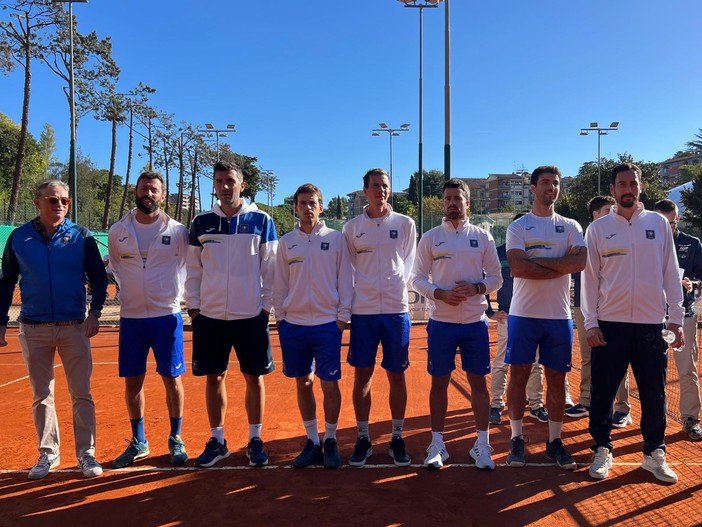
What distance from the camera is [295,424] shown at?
519 cm

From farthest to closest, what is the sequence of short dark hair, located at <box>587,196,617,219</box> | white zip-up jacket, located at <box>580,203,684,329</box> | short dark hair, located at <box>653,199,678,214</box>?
short dark hair, located at <box>587,196,617,219</box>
short dark hair, located at <box>653,199,678,214</box>
white zip-up jacket, located at <box>580,203,684,329</box>

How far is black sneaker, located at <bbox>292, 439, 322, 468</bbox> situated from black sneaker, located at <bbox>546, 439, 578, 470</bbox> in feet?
6.20

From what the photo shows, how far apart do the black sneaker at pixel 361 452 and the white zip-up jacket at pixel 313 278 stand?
104 centimetres

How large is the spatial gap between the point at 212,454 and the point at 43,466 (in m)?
1.27

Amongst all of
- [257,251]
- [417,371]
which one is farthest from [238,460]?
[417,371]

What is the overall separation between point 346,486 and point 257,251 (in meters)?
1.96

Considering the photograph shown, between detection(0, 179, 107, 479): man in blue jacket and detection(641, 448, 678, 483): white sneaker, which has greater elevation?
detection(0, 179, 107, 479): man in blue jacket

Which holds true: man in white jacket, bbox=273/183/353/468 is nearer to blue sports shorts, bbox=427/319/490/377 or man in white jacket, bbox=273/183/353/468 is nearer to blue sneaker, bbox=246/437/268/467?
blue sneaker, bbox=246/437/268/467

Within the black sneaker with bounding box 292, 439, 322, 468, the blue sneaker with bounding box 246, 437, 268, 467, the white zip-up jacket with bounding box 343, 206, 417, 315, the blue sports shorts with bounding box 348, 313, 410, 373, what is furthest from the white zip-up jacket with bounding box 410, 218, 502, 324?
the blue sneaker with bounding box 246, 437, 268, 467

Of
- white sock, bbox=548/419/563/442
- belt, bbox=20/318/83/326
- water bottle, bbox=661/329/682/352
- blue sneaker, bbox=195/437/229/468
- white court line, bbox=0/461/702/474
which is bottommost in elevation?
white court line, bbox=0/461/702/474

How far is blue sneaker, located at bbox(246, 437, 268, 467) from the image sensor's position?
4.12 meters

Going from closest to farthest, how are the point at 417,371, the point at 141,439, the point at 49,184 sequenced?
the point at 49,184, the point at 141,439, the point at 417,371

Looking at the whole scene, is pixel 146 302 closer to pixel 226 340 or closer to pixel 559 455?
pixel 226 340

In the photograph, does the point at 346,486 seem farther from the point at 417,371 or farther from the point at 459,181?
the point at 417,371
